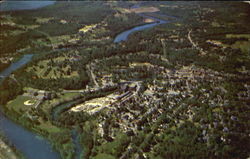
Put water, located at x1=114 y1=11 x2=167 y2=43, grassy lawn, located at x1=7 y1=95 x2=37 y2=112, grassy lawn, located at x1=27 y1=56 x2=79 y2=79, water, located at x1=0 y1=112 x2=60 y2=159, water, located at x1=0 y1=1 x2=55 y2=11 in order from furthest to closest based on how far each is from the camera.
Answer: water, located at x1=0 y1=1 x2=55 y2=11 < water, located at x1=114 y1=11 x2=167 y2=43 < grassy lawn, located at x1=27 y1=56 x2=79 y2=79 < grassy lawn, located at x1=7 y1=95 x2=37 y2=112 < water, located at x1=0 y1=112 x2=60 y2=159

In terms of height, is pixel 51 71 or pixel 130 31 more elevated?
pixel 130 31

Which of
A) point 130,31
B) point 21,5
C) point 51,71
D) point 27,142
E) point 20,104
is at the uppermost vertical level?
point 21,5

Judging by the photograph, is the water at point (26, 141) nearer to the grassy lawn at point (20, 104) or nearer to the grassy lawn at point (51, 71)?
the grassy lawn at point (20, 104)

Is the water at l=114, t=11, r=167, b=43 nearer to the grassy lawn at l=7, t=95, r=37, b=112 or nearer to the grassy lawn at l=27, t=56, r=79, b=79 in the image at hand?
the grassy lawn at l=27, t=56, r=79, b=79

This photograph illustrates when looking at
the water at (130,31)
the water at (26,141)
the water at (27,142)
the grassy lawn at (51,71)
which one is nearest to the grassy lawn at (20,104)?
the water at (26,141)

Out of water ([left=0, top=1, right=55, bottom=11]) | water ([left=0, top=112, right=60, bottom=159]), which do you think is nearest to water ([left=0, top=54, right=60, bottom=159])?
water ([left=0, top=112, right=60, bottom=159])

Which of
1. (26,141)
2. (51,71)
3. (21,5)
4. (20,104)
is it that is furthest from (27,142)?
(21,5)

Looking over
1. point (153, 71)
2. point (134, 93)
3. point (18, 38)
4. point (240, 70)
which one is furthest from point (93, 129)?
point (18, 38)

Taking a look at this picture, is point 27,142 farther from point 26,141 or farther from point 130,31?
point 130,31

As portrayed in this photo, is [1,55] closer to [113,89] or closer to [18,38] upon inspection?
[18,38]
